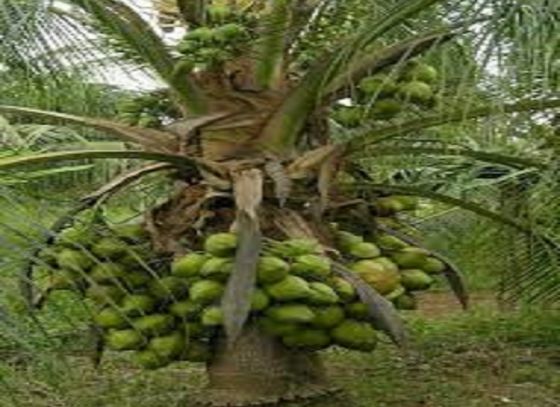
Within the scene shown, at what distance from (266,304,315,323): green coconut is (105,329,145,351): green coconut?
442 millimetres

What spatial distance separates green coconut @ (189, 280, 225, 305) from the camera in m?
3.46

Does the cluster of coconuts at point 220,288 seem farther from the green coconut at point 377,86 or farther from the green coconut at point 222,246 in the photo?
the green coconut at point 377,86

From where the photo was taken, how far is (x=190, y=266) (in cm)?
354

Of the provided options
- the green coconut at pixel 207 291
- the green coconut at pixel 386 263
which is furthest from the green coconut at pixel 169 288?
the green coconut at pixel 386 263

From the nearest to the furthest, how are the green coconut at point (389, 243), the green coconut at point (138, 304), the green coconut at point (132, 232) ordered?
the green coconut at point (138, 304) < the green coconut at point (132, 232) < the green coconut at point (389, 243)

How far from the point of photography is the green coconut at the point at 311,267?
11.3 ft

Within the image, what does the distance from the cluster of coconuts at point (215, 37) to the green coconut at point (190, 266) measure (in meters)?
0.58

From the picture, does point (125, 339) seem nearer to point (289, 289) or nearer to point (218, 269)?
point (218, 269)

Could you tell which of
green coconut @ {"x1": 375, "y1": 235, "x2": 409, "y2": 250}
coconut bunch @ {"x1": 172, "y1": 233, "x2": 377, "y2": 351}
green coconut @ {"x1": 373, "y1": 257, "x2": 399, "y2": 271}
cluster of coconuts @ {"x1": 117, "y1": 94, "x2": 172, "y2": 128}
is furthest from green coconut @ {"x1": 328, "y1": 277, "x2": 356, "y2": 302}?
cluster of coconuts @ {"x1": 117, "y1": 94, "x2": 172, "y2": 128}

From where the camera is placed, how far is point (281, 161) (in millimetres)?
3920

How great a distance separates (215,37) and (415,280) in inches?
40.4

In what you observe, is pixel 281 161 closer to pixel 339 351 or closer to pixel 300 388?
pixel 300 388

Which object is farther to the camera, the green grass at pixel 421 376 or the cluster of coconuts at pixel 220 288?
the green grass at pixel 421 376

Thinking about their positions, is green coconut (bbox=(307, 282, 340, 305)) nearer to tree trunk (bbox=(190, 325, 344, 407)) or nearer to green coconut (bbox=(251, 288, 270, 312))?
green coconut (bbox=(251, 288, 270, 312))
